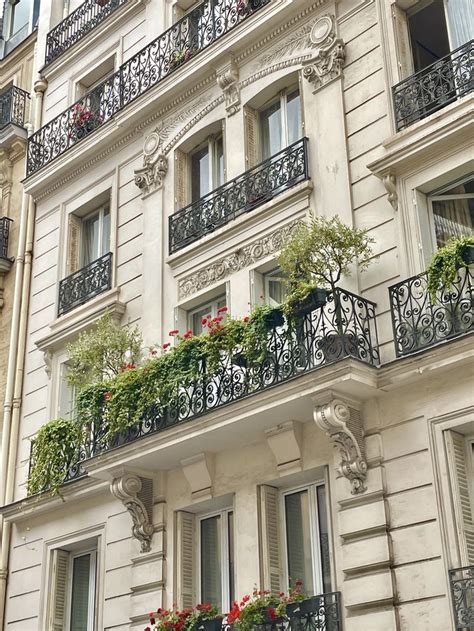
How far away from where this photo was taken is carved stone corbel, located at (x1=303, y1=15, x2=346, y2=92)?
13875 mm

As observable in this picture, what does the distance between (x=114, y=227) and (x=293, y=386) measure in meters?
6.50

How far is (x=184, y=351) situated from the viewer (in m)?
12.8

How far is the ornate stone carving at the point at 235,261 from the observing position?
532 inches

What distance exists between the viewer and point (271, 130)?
1512 cm

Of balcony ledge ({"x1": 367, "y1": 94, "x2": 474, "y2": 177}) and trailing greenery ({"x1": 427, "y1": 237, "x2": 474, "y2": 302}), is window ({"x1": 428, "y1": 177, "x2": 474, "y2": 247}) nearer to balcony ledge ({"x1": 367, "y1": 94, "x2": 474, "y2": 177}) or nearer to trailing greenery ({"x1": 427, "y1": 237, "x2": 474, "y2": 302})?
balcony ledge ({"x1": 367, "y1": 94, "x2": 474, "y2": 177})

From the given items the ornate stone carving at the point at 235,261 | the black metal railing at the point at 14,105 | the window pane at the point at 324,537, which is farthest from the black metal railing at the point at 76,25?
the window pane at the point at 324,537

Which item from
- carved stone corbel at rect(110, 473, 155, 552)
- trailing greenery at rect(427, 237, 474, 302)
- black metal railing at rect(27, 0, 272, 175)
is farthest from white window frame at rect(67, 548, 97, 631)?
black metal railing at rect(27, 0, 272, 175)

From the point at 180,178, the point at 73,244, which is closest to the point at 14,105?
the point at 73,244

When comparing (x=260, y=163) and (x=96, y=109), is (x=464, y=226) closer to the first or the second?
(x=260, y=163)

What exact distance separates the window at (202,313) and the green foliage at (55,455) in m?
2.24

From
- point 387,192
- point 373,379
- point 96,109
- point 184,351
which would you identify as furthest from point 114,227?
point 373,379

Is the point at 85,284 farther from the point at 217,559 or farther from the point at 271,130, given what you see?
the point at 217,559

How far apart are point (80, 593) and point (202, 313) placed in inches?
178

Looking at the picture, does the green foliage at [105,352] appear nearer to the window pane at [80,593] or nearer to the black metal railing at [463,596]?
the window pane at [80,593]
